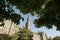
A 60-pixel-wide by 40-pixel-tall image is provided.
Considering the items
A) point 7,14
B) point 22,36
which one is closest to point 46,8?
point 7,14

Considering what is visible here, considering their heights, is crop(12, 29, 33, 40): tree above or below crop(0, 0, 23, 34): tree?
above

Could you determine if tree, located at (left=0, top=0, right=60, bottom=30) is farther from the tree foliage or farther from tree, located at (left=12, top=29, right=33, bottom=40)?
tree, located at (left=12, top=29, right=33, bottom=40)

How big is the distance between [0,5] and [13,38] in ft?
70.2

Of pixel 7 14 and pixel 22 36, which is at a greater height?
pixel 22 36

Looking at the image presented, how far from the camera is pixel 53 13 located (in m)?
9.05

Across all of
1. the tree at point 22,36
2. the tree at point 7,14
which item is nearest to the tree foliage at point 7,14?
the tree at point 7,14

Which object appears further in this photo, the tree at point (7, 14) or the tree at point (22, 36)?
the tree at point (22, 36)

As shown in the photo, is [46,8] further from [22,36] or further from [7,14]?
[22,36]

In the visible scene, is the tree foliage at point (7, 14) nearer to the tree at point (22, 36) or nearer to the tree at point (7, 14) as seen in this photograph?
the tree at point (7, 14)

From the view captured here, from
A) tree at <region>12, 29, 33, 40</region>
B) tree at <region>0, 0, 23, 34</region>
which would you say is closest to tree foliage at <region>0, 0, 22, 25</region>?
tree at <region>0, 0, 23, 34</region>

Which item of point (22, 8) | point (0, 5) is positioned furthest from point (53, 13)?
point (0, 5)

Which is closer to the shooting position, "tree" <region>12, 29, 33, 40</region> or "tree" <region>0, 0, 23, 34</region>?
"tree" <region>0, 0, 23, 34</region>

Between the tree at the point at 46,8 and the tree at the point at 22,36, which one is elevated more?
the tree at the point at 22,36

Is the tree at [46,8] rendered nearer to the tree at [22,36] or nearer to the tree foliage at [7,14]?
the tree foliage at [7,14]
